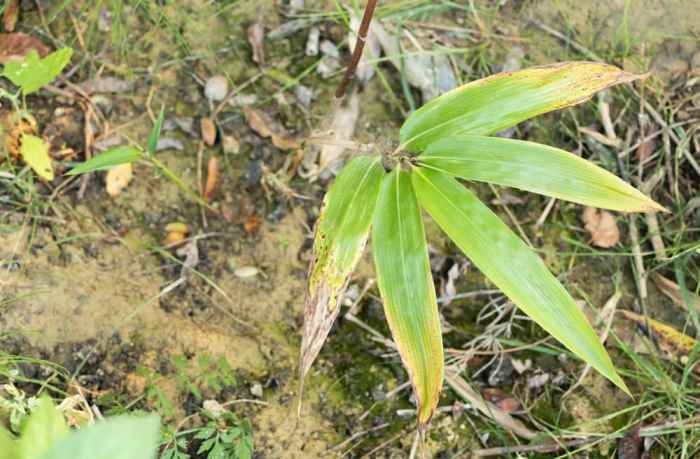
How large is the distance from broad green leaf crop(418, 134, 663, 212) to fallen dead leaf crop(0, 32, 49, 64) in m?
1.31

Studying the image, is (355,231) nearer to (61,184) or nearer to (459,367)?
(459,367)

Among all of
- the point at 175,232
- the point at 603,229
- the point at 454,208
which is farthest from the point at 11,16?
the point at 603,229

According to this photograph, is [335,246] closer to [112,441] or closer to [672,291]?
[112,441]

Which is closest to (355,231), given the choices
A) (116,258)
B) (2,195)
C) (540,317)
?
(540,317)

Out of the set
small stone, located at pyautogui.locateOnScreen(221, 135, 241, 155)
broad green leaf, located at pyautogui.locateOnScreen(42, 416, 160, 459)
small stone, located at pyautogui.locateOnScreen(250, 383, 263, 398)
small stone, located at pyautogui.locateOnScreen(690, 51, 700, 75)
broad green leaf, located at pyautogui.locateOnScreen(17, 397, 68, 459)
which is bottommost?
small stone, located at pyautogui.locateOnScreen(250, 383, 263, 398)

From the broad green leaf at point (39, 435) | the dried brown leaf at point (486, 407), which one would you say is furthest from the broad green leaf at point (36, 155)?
the dried brown leaf at point (486, 407)

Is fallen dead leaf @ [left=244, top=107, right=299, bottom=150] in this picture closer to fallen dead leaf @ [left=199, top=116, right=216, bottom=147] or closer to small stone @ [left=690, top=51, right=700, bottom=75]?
fallen dead leaf @ [left=199, top=116, right=216, bottom=147]

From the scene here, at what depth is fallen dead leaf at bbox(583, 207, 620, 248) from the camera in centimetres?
218

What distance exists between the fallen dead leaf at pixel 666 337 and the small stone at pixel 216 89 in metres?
1.41

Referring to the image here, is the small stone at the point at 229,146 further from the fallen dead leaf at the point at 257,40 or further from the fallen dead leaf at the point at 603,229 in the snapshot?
the fallen dead leaf at the point at 603,229

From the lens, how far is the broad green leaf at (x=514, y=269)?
144cm

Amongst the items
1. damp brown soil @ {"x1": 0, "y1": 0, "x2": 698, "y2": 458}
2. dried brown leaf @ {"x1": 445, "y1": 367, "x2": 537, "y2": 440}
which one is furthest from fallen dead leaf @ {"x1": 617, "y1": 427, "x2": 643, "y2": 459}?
dried brown leaf @ {"x1": 445, "y1": 367, "x2": 537, "y2": 440}

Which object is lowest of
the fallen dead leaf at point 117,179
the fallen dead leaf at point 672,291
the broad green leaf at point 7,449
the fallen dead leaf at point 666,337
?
the fallen dead leaf at point 666,337

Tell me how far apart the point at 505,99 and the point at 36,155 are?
49.8 inches
